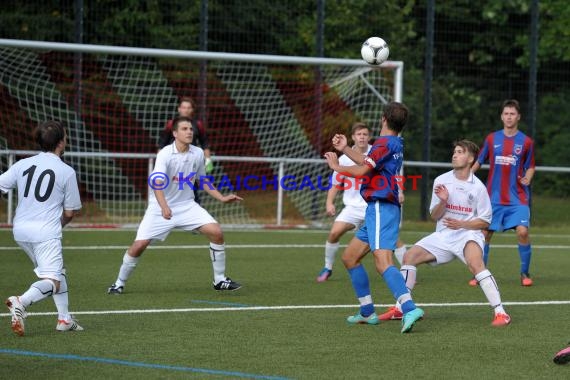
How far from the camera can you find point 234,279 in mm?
11484

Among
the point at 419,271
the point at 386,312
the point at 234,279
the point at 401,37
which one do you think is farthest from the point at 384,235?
the point at 401,37

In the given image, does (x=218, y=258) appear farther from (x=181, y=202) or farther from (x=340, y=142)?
(x=340, y=142)

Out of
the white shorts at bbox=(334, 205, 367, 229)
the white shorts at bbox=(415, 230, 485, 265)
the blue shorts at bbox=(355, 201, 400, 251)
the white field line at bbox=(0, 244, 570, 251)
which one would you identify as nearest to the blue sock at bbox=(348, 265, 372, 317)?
the blue shorts at bbox=(355, 201, 400, 251)

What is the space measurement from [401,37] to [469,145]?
15.4m

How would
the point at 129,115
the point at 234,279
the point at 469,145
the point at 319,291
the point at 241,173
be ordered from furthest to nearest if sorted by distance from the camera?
1. the point at 241,173
2. the point at 129,115
3. the point at 234,279
4. the point at 319,291
5. the point at 469,145

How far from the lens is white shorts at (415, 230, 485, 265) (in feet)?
29.2

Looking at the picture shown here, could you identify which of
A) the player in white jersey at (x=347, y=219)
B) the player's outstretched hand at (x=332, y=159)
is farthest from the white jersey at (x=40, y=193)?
the player in white jersey at (x=347, y=219)

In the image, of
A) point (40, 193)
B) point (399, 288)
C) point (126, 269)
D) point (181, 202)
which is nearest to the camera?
point (40, 193)

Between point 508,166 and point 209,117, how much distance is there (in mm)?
Answer: 8060

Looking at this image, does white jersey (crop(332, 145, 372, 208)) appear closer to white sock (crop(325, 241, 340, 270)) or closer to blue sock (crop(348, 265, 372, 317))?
white sock (crop(325, 241, 340, 270))

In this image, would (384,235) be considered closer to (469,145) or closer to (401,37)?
(469,145)

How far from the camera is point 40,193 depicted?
7.84 metres

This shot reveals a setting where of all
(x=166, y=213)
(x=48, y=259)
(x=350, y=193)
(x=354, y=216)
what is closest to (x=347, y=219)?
(x=354, y=216)

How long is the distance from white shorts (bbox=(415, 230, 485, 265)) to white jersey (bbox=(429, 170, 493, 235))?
61 mm
